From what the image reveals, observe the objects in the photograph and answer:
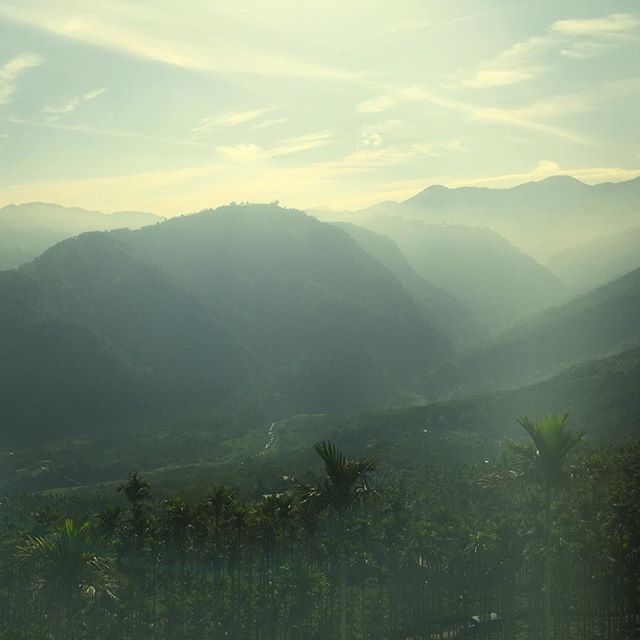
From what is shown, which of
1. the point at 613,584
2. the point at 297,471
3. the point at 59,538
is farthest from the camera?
the point at 297,471

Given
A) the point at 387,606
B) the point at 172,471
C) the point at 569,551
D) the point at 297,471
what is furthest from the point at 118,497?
the point at 569,551

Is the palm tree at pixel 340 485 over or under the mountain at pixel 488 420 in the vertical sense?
over

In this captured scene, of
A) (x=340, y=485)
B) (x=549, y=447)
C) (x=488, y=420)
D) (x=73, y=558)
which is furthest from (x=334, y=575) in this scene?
(x=488, y=420)

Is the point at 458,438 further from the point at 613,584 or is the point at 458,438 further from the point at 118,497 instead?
the point at 613,584

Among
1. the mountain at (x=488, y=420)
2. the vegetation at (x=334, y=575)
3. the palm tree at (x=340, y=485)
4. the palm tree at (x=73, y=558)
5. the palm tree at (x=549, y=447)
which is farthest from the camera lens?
the mountain at (x=488, y=420)

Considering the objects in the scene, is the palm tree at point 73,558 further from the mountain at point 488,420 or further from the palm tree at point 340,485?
the mountain at point 488,420

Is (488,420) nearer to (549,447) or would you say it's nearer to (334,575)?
(334,575)

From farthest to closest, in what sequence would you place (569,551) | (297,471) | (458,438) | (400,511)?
(458,438) < (297,471) < (400,511) < (569,551)

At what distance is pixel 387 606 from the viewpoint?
55.7 meters

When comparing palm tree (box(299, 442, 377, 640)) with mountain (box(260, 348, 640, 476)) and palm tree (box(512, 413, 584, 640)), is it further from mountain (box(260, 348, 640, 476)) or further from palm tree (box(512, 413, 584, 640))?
mountain (box(260, 348, 640, 476))

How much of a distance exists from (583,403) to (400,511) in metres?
76.6

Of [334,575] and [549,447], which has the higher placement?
[549,447]

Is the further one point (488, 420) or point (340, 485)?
point (488, 420)

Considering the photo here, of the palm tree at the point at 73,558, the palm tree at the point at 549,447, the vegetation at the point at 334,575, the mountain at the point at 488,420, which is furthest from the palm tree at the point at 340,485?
the mountain at the point at 488,420
